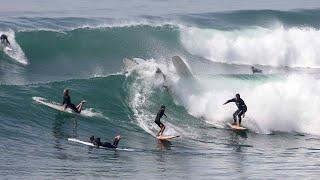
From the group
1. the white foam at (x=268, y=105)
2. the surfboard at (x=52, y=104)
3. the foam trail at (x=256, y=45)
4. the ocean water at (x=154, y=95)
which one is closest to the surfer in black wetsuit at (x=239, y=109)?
the ocean water at (x=154, y=95)

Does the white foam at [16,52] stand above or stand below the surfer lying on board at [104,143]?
above

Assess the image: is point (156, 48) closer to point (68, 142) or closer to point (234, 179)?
point (68, 142)

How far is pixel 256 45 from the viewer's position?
49.2 m

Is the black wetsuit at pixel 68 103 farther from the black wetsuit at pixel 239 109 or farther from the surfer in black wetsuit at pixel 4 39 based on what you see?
the surfer in black wetsuit at pixel 4 39

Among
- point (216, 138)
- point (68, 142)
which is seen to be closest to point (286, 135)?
point (216, 138)

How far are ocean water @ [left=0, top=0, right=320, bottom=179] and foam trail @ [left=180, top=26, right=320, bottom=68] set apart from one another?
3.5 inches

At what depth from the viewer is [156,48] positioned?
41.8 meters

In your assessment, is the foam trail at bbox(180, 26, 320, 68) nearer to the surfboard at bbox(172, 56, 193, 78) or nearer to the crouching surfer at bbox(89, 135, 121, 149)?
the surfboard at bbox(172, 56, 193, 78)

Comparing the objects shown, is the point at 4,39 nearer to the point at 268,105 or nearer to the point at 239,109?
the point at 268,105

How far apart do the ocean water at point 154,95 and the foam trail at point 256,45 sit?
0.29 feet

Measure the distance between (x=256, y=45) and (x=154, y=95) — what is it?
20433 mm

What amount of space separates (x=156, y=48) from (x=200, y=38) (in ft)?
19.5

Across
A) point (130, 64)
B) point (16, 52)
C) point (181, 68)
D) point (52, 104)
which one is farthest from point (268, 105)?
point (16, 52)

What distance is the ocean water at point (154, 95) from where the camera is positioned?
20.8 m
